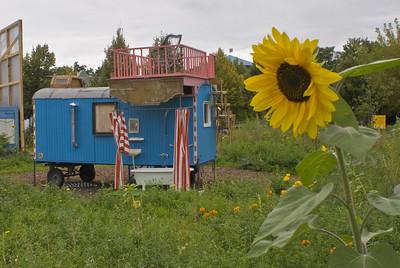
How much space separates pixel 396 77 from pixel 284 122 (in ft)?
71.4

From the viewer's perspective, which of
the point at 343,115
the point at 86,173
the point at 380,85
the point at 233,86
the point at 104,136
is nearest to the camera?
the point at 343,115

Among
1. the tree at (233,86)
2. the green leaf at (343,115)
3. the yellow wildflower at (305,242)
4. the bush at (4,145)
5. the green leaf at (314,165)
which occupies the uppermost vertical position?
the tree at (233,86)

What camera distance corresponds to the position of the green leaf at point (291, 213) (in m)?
1.22

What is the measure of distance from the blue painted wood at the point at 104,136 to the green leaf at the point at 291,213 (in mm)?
A: 9407

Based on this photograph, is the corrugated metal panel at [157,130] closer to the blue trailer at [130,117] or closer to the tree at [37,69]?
the blue trailer at [130,117]

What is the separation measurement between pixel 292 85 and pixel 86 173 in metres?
12.2

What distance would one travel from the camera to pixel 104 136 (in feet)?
38.4

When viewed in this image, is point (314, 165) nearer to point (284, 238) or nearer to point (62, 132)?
point (284, 238)

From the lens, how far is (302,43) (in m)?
1.19

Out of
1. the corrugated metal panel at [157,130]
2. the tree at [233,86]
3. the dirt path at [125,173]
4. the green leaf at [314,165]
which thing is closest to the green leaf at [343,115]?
the green leaf at [314,165]

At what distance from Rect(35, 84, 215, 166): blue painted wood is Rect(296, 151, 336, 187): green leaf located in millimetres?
9416

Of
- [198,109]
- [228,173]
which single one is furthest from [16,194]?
[228,173]

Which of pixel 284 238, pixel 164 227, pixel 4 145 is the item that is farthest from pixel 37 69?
pixel 284 238

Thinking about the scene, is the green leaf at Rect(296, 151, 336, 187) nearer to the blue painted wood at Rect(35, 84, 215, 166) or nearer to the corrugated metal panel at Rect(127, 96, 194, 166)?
the blue painted wood at Rect(35, 84, 215, 166)
